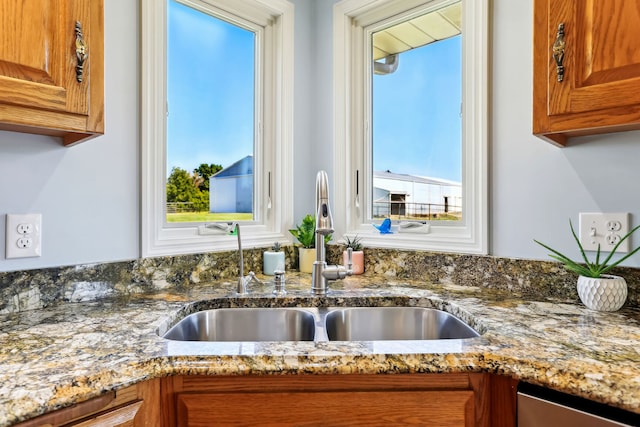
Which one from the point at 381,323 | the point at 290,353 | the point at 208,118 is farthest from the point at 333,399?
the point at 208,118

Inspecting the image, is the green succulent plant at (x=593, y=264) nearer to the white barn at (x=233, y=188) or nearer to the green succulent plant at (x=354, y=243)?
the green succulent plant at (x=354, y=243)

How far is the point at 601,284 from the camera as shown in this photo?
3.51 feet

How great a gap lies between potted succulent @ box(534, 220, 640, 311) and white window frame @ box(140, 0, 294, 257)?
1184 millimetres

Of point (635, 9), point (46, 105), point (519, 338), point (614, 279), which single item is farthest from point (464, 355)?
point (46, 105)

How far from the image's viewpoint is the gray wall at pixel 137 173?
1.13 metres

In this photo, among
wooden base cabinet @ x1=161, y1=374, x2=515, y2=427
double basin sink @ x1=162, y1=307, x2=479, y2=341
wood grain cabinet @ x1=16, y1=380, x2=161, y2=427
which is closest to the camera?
wood grain cabinet @ x1=16, y1=380, x2=161, y2=427

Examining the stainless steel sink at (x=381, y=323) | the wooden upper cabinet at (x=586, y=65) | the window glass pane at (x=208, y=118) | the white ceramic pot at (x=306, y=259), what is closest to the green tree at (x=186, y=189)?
the window glass pane at (x=208, y=118)

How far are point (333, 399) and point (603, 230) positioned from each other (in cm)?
98

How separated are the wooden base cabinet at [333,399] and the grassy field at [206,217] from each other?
0.86 meters

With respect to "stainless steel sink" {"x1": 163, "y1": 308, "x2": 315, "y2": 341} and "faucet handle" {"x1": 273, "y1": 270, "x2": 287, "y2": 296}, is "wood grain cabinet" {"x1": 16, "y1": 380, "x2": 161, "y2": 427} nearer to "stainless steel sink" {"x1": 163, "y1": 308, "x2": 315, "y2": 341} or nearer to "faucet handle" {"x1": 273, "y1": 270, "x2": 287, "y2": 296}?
"stainless steel sink" {"x1": 163, "y1": 308, "x2": 315, "y2": 341}

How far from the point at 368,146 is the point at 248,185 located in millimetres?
617

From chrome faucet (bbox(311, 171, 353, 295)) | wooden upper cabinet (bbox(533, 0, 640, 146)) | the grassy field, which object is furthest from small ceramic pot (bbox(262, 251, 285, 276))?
wooden upper cabinet (bbox(533, 0, 640, 146))

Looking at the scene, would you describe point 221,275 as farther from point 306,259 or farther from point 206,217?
point 306,259

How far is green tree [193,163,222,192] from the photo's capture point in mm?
Answer: 1634
